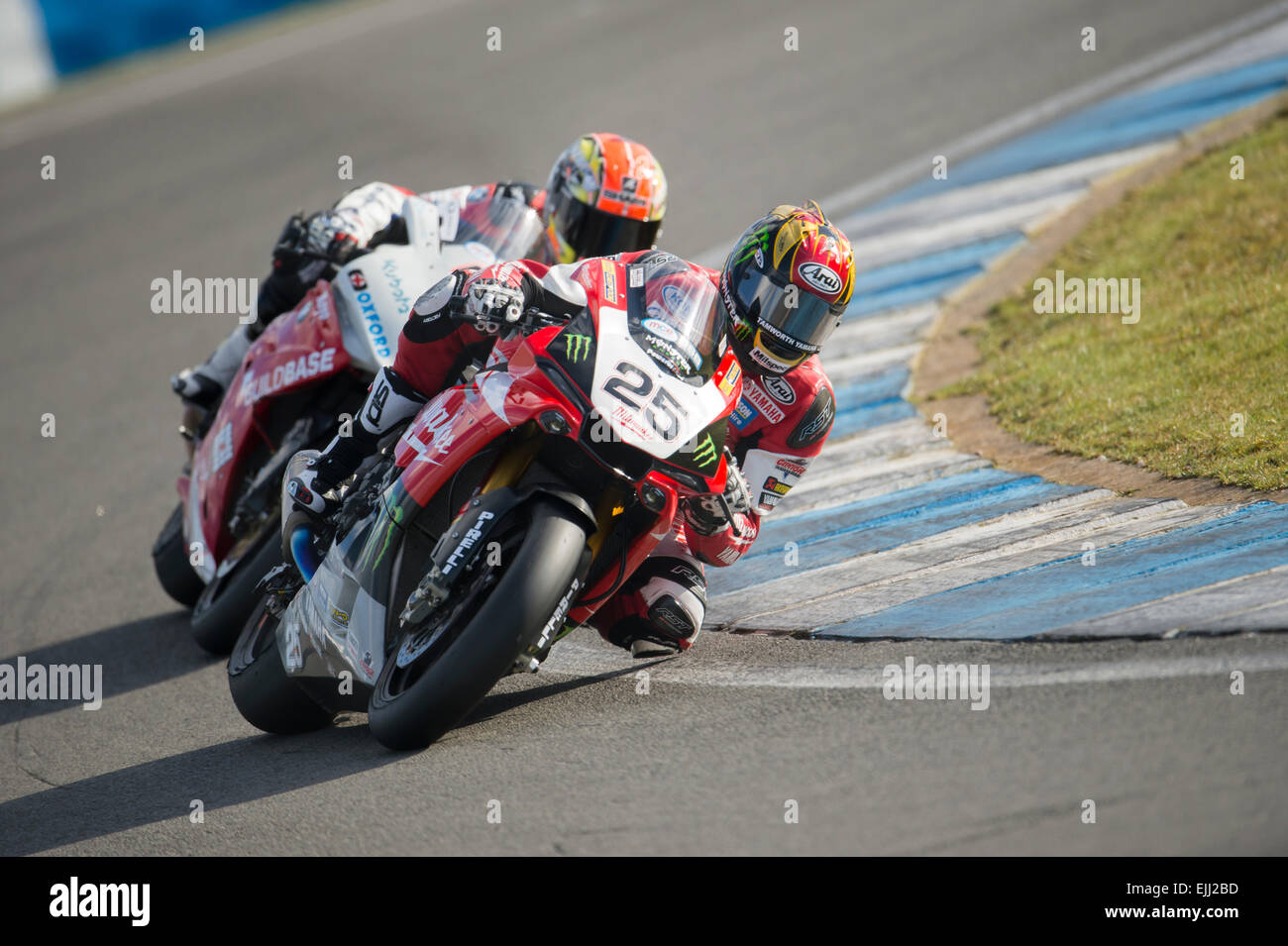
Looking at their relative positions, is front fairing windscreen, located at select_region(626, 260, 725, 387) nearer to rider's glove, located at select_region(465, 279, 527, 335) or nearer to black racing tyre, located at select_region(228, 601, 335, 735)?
rider's glove, located at select_region(465, 279, 527, 335)

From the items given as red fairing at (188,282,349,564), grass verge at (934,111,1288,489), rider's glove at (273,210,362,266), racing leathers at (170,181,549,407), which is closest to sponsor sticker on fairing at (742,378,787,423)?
racing leathers at (170,181,549,407)

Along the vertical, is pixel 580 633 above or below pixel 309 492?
below

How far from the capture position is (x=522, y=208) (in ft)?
19.5

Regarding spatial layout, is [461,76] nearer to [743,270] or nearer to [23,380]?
[23,380]

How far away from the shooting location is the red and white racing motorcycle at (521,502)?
12.6 feet

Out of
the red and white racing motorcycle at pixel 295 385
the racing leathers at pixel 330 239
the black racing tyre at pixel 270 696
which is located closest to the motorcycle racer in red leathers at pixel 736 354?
the black racing tyre at pixel 270 696

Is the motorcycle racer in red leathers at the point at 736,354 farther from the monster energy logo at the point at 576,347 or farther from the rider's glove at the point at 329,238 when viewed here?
the rider's glove at the point at 329,238

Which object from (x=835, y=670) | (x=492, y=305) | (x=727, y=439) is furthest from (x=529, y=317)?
(x=835, y=670)

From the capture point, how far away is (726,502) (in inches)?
170

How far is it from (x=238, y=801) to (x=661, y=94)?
1035 centimetres

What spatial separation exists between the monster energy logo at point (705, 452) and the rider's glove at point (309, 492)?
154 centimetres

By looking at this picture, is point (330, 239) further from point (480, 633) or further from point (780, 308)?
point (480, 633)

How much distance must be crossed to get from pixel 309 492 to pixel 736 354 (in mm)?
1632
